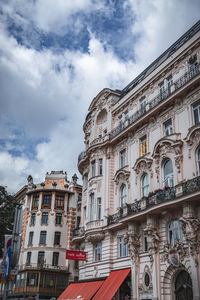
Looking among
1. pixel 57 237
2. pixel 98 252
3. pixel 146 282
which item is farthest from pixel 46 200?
pixel 146 282

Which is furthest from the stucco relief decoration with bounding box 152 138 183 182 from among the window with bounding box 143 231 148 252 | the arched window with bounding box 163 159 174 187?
the window with bounding box 143 231 148 252

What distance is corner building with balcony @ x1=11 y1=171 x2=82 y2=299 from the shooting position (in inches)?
1774

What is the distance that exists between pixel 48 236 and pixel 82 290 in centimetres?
2015

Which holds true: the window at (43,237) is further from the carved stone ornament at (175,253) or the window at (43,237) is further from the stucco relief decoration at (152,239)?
the carved stone ornament at (175,253)

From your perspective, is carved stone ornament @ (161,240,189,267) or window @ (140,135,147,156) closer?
carved stone ornament @ (161,240,189,267)

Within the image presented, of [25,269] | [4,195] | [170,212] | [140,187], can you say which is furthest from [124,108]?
[25,269]

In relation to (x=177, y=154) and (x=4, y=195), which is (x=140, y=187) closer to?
(x=177, y=154)

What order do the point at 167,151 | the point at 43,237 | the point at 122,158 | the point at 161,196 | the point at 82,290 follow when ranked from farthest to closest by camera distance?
the point at 43,237, the point at 122,158, the point at 82,290, the point at 167,151, the point at 161,196

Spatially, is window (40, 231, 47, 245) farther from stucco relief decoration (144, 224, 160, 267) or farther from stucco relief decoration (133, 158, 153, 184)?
stucco relief decoration (144, 224, 160, 267)

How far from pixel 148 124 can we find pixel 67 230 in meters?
27.0

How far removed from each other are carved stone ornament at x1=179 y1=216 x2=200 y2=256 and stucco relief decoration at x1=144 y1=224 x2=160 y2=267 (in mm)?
2899

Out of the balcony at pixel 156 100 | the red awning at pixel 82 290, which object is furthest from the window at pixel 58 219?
the balcony at pixel 156 100

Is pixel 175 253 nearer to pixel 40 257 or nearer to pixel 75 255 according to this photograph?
pixel 75 255

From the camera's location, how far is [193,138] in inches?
917
